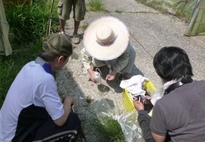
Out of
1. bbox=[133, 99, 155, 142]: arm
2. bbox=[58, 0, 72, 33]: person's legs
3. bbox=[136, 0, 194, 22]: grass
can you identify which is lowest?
bbox=[136, 0, 194, 22]: grass

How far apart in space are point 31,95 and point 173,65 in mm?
1090

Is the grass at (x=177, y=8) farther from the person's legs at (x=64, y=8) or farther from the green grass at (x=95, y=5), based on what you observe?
A: the person's legs at (x=64, y=8)

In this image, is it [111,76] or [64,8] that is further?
[64,8]

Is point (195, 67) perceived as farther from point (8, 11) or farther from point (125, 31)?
point (8, 11)

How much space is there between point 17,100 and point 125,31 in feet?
5.62

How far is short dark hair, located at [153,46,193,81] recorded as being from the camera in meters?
2.03

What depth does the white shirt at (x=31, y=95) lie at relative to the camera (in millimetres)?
2055

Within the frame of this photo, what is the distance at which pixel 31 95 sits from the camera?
6.82ft

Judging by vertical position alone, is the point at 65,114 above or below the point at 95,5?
above

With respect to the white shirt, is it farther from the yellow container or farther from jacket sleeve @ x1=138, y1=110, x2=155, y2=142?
the yellow container

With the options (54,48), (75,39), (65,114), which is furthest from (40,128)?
(75,39)

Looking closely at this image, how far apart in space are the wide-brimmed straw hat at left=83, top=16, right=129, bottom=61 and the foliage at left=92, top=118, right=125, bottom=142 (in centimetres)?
84

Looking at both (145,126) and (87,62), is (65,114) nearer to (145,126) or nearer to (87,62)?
(145,126)

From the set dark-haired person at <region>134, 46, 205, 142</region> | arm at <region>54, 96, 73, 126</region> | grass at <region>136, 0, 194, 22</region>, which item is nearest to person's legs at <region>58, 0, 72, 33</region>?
arm at <region>54, 96, 73, 126</region>
